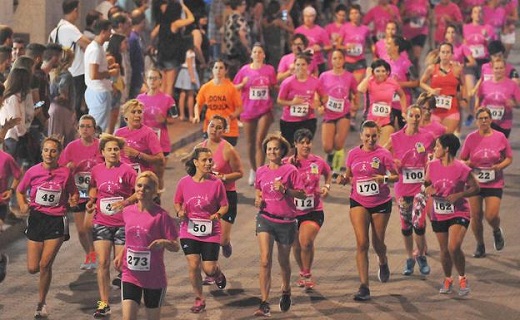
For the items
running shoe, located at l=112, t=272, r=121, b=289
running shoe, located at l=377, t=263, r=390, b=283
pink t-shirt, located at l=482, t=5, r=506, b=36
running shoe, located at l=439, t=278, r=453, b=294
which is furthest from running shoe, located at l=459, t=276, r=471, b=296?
pink t-shirt, located at l=482, t=5, r=506, b=36

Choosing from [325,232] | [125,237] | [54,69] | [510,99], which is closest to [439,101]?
[510,99]

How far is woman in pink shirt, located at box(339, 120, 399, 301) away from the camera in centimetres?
1612

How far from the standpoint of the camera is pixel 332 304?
52.0 ft

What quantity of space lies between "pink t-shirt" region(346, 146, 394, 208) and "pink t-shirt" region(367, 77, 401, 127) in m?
4.50

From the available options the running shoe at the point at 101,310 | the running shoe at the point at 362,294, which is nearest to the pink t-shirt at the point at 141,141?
the running shoe at the point at 101,310

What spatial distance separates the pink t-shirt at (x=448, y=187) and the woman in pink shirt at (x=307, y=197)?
1.07 m

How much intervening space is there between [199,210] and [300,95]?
5914mm

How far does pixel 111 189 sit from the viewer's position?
1540 centimetres

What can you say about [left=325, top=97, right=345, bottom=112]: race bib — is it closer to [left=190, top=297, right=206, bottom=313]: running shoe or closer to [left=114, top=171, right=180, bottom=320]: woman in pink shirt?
[left=190, top=297, right=206, bottom=313]: running shoe

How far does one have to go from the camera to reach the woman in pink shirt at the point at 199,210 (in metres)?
15.2

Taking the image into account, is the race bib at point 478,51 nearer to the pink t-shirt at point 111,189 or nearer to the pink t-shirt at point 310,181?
the pink t-shirt at point 310,181

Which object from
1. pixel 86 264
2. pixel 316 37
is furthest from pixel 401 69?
pixel 86 264

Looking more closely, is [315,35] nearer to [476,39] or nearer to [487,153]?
[476,39]

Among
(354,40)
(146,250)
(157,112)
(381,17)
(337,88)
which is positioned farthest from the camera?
(381,17)
